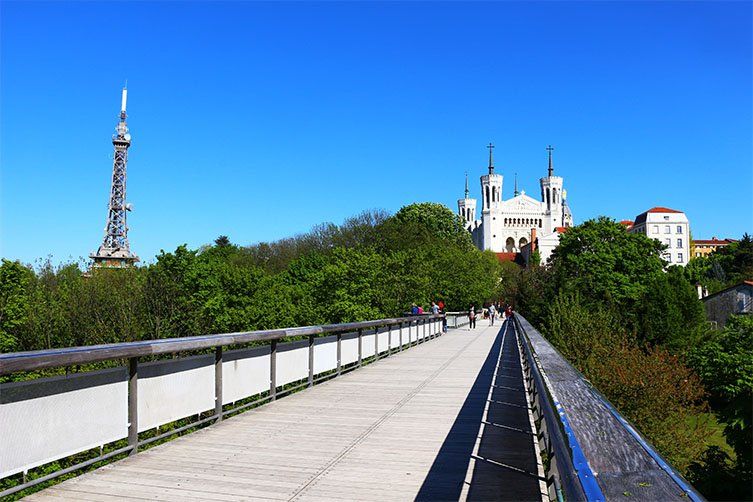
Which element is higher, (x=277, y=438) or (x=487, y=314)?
(x=277, y=438)

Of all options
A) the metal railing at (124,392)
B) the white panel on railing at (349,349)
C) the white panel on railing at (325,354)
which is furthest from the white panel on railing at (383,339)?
the metal railing at (124,392)

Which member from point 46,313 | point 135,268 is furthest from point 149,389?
point 135,268

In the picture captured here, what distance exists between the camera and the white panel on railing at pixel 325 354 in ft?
36.6

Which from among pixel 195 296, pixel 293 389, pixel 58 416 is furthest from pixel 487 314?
pixel 58 416

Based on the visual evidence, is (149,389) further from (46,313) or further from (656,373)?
(46,313)

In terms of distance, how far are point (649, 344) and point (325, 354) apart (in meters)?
46.8

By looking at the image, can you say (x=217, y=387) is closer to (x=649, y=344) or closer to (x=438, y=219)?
(x=649, y=344)

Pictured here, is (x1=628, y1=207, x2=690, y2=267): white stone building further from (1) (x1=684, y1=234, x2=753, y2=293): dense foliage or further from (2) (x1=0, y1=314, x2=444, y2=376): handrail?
(2) (x1=0, y1=314, x2=444, y2=376): handrail

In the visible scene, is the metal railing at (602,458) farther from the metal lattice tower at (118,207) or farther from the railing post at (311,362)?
the metal lattice tower at (118,207)

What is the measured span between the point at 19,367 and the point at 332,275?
34.5 m

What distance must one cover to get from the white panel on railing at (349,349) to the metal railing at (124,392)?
2.81 m

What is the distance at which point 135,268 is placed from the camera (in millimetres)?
37094

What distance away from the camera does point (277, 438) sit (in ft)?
22.0

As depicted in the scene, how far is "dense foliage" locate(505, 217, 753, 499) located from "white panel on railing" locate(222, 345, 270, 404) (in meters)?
16.6
